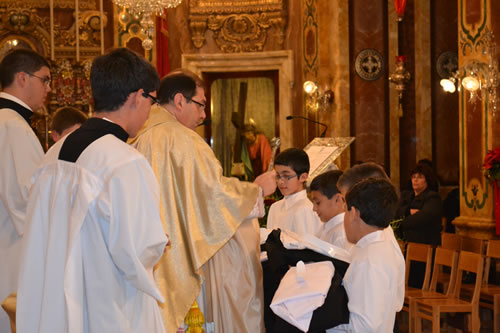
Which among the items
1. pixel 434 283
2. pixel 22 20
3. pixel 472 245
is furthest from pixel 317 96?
pixel 434 283

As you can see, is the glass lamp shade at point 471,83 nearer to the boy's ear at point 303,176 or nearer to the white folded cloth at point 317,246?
the boy's ear at point 303,176

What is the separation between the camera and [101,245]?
8.62 ft

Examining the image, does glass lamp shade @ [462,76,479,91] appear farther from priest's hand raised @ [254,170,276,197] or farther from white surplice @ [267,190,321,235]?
priest's hand raised @ [254,170,276,197]

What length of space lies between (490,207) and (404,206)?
1.03 meters

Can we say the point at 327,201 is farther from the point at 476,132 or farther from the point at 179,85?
the point at 476,132

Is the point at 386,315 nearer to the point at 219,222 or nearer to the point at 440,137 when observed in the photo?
the point at 219,222

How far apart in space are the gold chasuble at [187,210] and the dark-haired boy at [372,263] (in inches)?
33.6

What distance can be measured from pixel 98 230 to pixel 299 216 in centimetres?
233

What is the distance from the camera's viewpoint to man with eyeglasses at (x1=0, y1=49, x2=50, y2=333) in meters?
4.23

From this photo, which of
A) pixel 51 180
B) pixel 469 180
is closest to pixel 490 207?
pixel 469 180

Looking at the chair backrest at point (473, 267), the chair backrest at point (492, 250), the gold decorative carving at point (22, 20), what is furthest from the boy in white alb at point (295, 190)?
the gold decorative carving at point (22, 20)

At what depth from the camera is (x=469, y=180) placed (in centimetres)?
942

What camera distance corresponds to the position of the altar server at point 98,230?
2.60 metres

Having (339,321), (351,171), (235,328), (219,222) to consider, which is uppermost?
(351,171)
